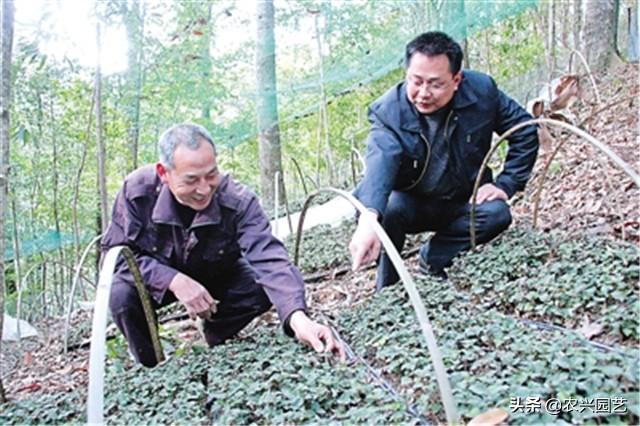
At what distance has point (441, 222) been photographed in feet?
10.3

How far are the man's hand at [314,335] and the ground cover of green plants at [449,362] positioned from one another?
0.14ft

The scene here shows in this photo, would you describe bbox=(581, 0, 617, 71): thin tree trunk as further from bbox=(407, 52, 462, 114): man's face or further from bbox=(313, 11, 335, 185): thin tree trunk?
bbox=(407, 52, 462, 114): man's face

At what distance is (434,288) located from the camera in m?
2.56

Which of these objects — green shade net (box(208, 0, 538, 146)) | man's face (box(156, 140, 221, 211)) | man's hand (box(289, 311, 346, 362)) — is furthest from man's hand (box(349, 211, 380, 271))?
green shade net (box(208, 0, 538, 146))

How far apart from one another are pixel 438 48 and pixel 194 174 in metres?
1.17

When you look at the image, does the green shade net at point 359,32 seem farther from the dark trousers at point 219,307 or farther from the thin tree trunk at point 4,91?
the thin tree trunk at point 4,91

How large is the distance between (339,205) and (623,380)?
5.66 m

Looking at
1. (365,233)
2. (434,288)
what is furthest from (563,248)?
(365,233)

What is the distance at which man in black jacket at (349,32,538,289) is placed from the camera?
2650 millimetres

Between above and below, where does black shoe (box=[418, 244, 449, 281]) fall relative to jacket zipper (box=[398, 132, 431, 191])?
below

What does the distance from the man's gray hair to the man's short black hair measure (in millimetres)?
1005

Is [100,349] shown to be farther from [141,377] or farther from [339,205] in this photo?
[339,205]

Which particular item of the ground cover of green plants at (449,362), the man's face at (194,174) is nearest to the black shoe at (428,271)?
the ground cover of green plants at (449,362)

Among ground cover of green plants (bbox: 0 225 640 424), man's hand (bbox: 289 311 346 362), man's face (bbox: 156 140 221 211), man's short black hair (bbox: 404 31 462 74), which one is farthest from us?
man's short black hair (bbox: 404 31 462 74)
